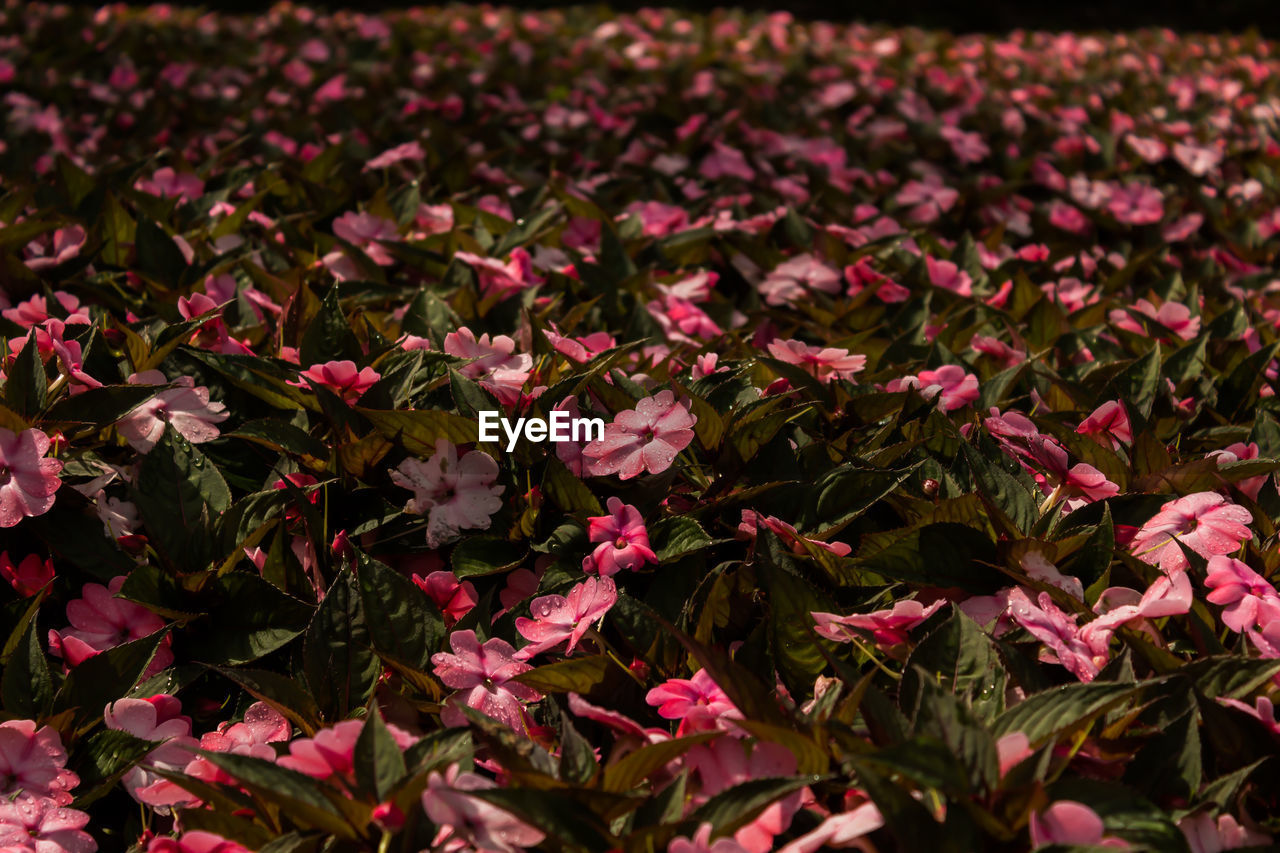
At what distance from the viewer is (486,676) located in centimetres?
158

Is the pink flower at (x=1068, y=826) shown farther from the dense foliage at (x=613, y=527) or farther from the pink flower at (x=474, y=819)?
the pink flower at (x=474, y=819)

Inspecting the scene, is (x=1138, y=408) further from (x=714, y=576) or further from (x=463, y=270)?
(x=463, y=270)

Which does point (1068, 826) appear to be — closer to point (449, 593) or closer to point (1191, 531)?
point (1191, 531)

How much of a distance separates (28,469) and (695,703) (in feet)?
3.76

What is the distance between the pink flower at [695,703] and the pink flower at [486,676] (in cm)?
23

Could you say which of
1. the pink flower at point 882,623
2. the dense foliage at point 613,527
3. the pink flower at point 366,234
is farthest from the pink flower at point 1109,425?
the pink flower at point 366,234

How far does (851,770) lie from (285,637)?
0.93 m

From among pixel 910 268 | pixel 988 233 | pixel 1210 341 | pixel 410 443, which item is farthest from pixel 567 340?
pixel 988 233

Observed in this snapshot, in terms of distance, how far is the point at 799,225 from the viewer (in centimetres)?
323

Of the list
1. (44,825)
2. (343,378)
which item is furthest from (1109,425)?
(44,825)

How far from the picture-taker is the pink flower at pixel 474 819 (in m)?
1.18

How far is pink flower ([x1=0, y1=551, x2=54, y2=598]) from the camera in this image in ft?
5.90

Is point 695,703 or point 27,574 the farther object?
point 27,574

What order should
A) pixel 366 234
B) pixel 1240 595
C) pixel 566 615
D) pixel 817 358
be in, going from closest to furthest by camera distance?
pixel 1240 595 < pixel 566 615 < pixel 817 358 < pixel 366 234
